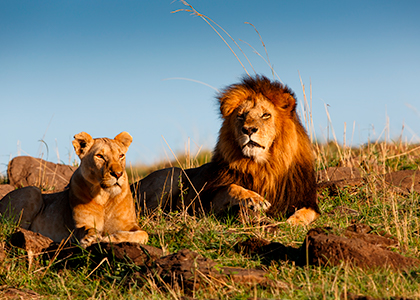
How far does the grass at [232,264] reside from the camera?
9.93 feet

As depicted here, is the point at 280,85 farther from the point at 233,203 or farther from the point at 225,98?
the point at 233,203

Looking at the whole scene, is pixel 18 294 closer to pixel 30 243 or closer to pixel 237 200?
pixel 30 243

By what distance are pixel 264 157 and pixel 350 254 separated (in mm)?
1833

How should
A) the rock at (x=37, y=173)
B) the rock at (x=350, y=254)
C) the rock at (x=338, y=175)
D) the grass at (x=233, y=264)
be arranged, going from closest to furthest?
the grass at (x=233, y=264) < the rock at (x=350, y=254) < the rock at (x=338, y=175) < the rock at (x=37, y=173)

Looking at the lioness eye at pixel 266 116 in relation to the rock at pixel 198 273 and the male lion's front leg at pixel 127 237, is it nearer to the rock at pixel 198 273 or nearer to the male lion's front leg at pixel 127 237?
the male lion's front leg at pixel 127 237

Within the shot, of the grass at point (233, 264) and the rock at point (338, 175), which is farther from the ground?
the rock at point (338, 175)

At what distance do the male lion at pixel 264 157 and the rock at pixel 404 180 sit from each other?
158 cm

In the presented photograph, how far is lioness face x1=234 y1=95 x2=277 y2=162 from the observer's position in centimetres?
476

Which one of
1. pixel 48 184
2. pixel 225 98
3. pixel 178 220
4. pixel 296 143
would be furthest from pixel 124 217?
pixel 48 184

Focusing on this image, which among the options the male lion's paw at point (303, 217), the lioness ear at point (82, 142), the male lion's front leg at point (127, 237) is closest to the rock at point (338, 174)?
the male lion's paw at point (303, 217)

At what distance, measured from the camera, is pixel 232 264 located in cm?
359

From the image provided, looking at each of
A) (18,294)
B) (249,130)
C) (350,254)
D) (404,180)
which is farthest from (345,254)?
(404,180)

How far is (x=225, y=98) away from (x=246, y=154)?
28.7 inches

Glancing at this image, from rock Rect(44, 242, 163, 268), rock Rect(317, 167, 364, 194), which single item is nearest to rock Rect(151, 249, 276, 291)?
rock Rect(44, 242, 163, 268)
